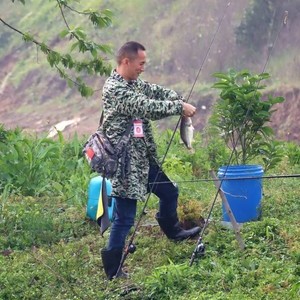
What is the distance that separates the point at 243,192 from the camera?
22.5ft

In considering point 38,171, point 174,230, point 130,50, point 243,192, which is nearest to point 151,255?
point 174,230

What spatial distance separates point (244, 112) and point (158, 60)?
3259cm

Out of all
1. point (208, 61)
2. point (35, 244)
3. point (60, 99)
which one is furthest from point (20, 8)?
point (35, 244)

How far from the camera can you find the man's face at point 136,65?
20.1 feet

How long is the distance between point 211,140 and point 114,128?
5761mm

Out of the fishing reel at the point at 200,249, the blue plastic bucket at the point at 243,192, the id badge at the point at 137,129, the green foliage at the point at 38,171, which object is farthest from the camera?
the green foliage at the point at 38,171

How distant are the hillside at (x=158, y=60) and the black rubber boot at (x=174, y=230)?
2275cm

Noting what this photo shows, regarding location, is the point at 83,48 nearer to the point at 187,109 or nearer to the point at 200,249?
the point at 187,109

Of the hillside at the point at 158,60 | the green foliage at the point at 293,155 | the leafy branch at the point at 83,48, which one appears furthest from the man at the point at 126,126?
the hillside at the point at 158,60

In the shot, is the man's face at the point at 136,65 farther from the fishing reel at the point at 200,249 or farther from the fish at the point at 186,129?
the fishing reel at the point at 200,249

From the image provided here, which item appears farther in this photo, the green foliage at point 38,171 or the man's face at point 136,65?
the green foliage at point 38,171

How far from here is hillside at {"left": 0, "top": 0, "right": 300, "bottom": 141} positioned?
32.7 meters

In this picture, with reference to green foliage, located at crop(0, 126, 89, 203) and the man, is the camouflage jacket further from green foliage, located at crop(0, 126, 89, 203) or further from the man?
green foliage, located at crop(0, 126, 89, 203)

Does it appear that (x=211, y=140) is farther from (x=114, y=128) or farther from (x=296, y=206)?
(x=114, y=128)
